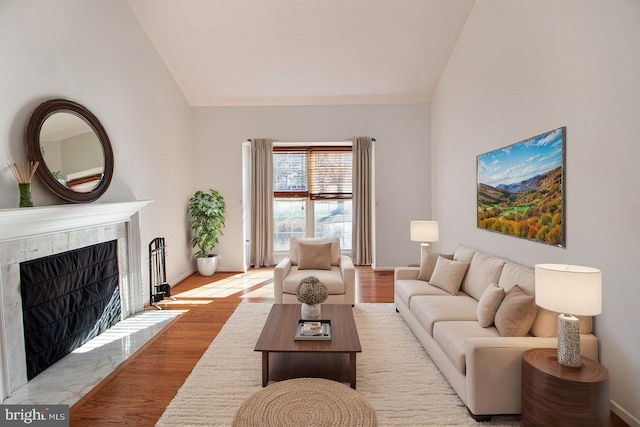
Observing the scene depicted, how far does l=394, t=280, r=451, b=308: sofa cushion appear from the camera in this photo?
3.92 metres

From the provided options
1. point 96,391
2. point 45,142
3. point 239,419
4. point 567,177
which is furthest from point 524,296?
point 45,142

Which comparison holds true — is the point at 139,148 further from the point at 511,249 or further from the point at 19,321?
the point at 511,249

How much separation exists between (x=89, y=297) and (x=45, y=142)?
158 centimetres

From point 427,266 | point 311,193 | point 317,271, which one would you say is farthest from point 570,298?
point 311,193

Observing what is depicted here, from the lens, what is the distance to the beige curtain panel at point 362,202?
697 cm

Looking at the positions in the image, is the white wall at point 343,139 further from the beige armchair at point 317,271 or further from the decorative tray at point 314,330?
the decorative tray at point 314,330

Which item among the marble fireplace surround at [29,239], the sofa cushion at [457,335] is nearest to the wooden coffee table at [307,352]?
the sofa cushion at [457,335]

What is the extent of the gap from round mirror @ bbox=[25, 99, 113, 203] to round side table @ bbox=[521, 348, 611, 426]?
158 inches

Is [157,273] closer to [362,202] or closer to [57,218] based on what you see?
[57,218]

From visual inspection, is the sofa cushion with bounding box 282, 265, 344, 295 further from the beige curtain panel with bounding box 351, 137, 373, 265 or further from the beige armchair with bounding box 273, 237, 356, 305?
the beige curtain panel with bounding box 351, 137, 373, 265

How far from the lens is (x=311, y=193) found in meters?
7.92

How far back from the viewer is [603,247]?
8.16ft

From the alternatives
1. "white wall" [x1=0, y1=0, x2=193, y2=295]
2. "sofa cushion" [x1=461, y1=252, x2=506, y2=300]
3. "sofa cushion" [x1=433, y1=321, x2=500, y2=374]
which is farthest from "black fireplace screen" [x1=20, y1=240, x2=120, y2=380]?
"sofa cushion" [x1=461, y1=252, x2=506, y2=300]

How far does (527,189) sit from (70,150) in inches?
172
